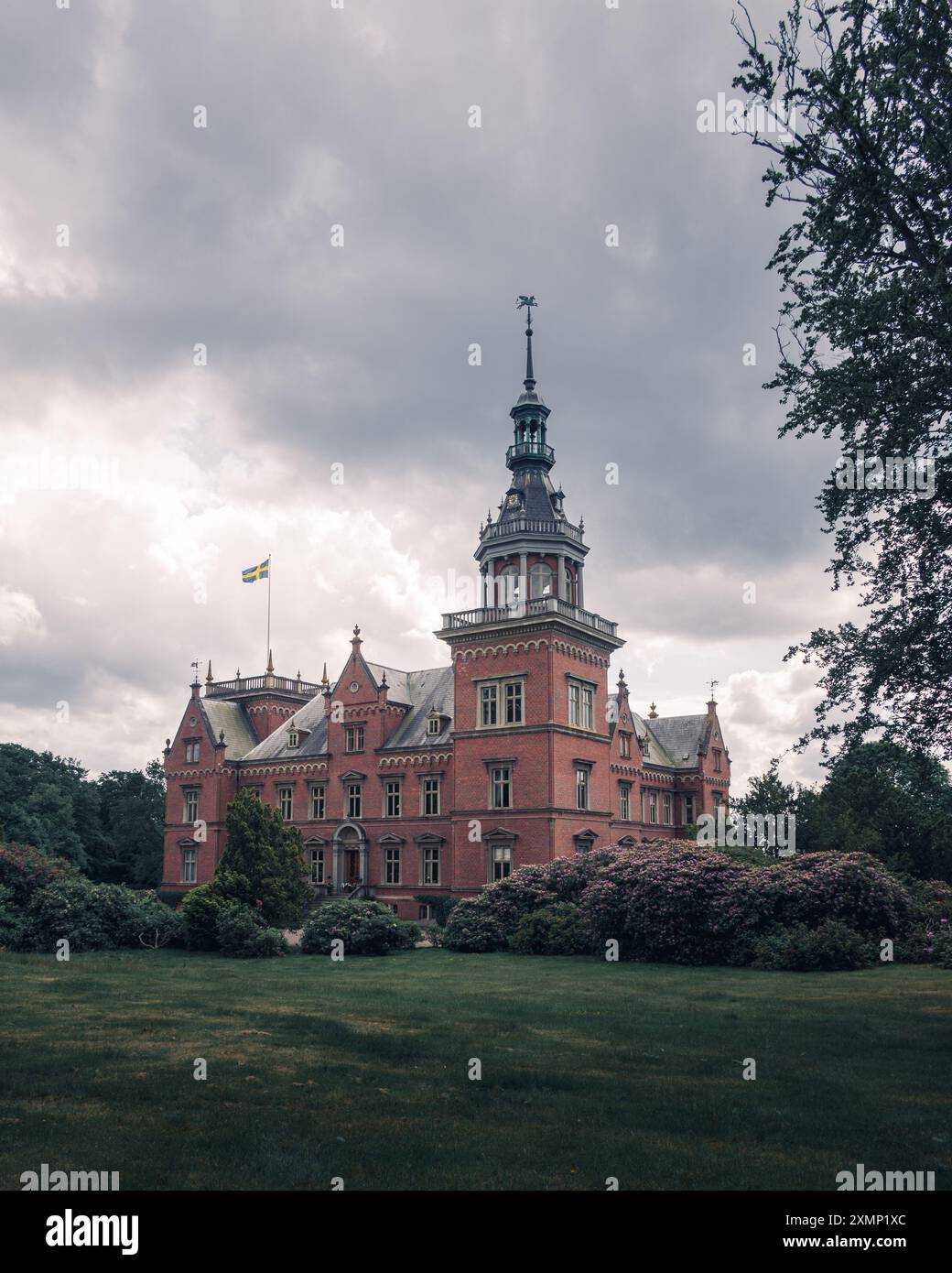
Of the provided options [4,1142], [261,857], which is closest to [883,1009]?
[4,1142]

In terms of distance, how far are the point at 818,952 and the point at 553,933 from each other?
8.77 m

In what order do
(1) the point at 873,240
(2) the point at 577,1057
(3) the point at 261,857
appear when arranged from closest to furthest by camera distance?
(2) the point at 577,1057, (1) the point at 873,240, (3) the point at 261,857

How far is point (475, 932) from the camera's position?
33688 mm

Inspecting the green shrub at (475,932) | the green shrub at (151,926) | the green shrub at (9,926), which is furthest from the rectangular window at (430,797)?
the green shrub at (9,926)

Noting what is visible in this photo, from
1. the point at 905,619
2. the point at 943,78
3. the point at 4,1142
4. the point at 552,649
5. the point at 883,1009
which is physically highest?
the point at 943,78

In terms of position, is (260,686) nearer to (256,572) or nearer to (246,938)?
(256,572)

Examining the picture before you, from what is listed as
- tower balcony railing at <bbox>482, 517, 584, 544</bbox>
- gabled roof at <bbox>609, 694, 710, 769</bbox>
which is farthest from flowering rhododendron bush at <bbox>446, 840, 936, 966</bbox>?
gabled roof at <bbox>609, 694, 710, 769</bbox>

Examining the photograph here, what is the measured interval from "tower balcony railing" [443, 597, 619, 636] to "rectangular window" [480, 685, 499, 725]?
322 centimetres

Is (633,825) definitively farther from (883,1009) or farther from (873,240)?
(873,240)

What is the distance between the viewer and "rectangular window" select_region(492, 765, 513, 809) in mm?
45375

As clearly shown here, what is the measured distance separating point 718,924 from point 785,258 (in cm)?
1994

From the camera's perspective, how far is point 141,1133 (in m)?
9.92

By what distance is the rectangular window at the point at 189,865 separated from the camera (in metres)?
60.4

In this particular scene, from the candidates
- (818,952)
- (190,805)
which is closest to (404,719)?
(190,805)
